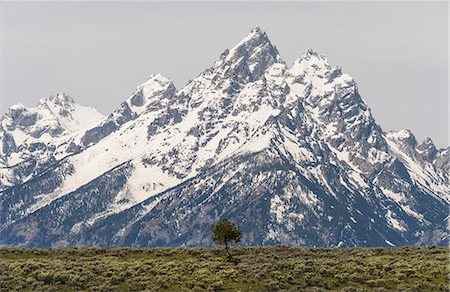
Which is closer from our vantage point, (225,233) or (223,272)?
(223,272)

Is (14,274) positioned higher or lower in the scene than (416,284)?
higher

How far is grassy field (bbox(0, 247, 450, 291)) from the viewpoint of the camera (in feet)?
313

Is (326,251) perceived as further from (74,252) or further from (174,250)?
(74,252)

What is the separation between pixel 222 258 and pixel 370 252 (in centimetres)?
2475

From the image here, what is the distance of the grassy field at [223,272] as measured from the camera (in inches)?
3750

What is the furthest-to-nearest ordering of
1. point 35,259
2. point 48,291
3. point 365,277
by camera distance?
point 35,259 < point 365,277 < point 48,291

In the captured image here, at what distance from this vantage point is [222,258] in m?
117

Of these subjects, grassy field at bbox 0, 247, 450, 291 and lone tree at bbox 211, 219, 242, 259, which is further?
lone tree at bbox 211, 219, 242, 259

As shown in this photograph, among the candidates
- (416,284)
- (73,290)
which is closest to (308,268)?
(416,284)

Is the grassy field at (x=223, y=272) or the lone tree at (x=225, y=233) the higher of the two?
the lone tree at (x=225, y=233)

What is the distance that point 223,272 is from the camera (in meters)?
102

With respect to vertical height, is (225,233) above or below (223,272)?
above

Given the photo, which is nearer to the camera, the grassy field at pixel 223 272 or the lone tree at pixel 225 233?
the grassy field at pixel 223 272

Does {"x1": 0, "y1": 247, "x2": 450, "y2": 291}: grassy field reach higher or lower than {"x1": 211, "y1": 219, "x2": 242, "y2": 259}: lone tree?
lower
